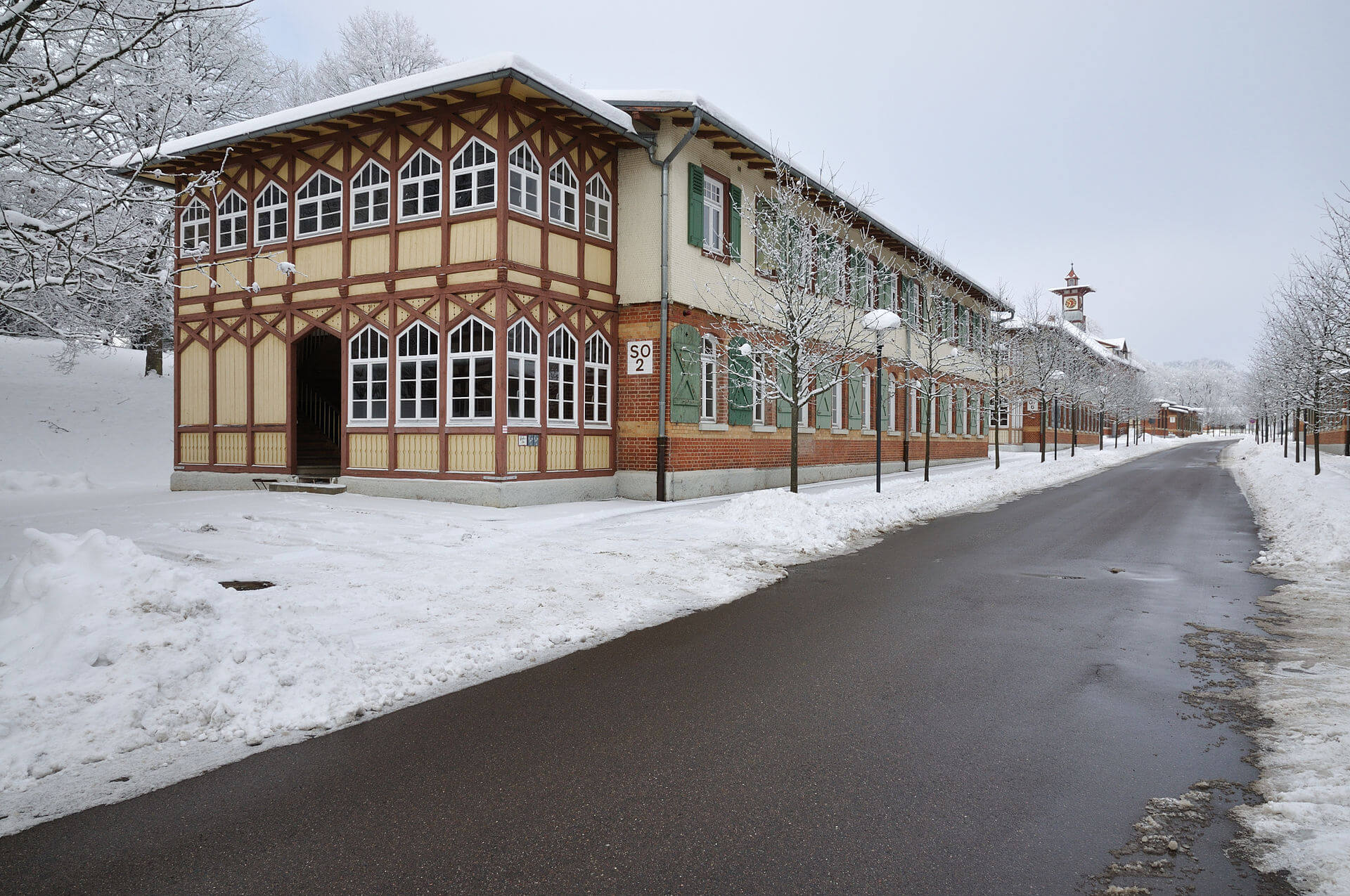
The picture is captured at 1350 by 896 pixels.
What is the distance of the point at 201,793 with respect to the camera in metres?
3.67

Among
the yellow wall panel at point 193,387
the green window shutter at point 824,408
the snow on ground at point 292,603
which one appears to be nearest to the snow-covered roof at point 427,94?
the yellow wall panel at point 193,387

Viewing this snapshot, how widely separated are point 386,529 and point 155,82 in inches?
409

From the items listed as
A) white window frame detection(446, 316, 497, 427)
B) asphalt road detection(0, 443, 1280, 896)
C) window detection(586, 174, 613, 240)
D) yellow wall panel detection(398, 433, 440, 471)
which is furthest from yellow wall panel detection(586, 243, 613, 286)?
asphalt road detection(0, 443, 1280, 896)

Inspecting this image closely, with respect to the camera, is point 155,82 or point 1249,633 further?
point 155,82

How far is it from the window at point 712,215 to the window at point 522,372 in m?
5.11

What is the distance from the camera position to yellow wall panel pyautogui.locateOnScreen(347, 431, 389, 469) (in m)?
16.0

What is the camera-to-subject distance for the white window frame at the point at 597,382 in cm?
1672

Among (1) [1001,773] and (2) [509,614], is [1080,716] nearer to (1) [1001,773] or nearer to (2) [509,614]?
(1) [1001,773]

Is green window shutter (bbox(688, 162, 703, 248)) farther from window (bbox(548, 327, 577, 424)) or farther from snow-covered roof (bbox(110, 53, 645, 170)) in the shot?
window (bbox(548, 327, 577, 424))

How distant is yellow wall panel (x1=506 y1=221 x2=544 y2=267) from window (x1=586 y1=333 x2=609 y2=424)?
210 cm

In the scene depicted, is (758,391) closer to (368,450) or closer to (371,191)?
(368,450)

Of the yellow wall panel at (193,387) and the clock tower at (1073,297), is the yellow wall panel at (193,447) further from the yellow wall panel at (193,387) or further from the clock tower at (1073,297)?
the clock tower at (1073,297)

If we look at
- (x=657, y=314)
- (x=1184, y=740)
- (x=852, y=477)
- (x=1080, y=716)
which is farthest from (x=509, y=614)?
(x=852, y=477)

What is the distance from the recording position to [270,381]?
57.9 feet
